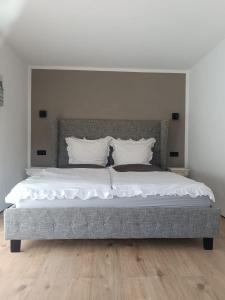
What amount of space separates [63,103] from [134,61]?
1.39 metres

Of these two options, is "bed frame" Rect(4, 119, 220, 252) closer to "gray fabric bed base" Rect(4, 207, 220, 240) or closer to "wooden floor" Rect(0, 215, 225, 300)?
"gray fabric bed base" Rect(4, 207, 220, 240)

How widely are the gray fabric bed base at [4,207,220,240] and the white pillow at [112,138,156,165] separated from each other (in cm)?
179

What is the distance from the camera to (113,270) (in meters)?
2.02

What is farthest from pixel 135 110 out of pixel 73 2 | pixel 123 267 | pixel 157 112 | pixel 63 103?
pixel 123 267

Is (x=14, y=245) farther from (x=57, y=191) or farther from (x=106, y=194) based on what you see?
(x=106, y=194)

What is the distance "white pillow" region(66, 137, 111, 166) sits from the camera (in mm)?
4141

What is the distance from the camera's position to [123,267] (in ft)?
6.77

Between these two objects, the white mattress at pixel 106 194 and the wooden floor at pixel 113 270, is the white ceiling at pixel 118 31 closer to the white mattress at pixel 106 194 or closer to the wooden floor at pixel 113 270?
the white mattress at pixel 106 194

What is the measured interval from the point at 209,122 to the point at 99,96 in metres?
1.88

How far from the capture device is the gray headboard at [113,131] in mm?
4527

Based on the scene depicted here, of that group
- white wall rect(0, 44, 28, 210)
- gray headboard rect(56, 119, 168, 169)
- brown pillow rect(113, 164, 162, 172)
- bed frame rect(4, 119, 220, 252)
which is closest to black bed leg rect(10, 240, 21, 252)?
bed frame rect(4, 119, 220, 252)

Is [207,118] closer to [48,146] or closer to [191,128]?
[191,128]

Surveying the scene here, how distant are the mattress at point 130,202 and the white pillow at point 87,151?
180cm

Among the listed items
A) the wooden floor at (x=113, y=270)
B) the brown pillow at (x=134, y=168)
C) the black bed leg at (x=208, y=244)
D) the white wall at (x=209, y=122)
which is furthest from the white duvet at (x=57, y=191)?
the white wall at (x=209, y=122)
